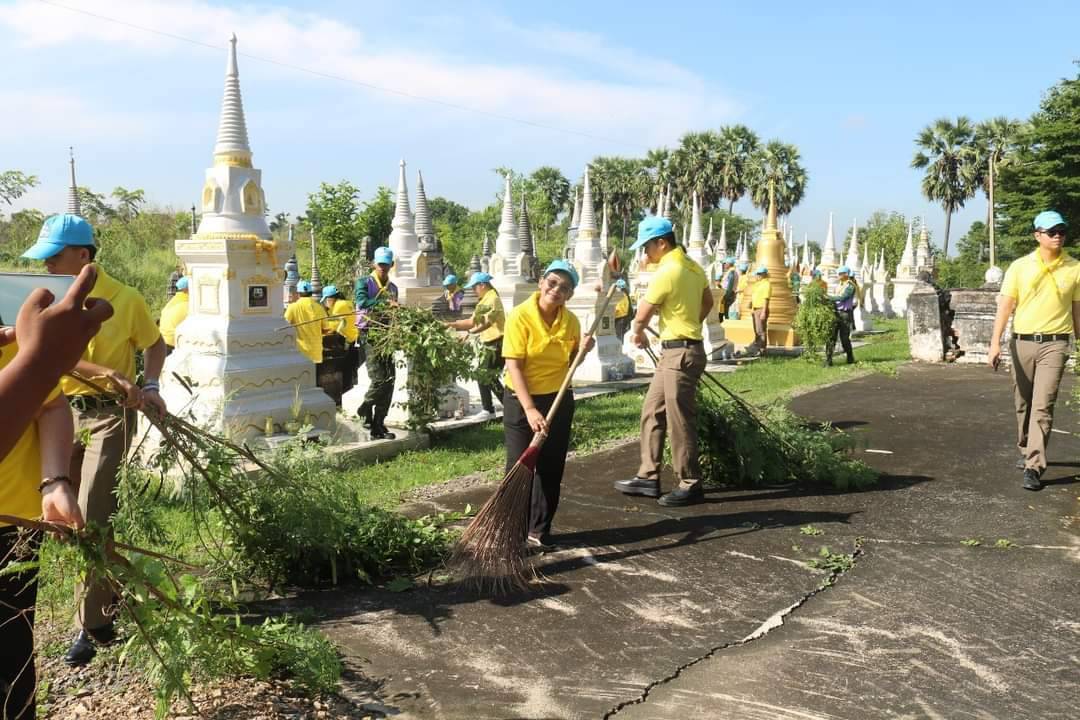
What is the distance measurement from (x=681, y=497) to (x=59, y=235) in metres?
4.55

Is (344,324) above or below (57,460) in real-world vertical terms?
above

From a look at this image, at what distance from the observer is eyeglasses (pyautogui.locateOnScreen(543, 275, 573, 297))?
18.0 feet

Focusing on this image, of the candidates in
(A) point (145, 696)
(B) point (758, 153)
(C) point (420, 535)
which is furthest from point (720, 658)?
(B) point (758, 153)

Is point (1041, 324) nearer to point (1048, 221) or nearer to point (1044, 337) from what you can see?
point (1044, 337)

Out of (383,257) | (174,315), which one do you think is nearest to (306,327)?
(383,257)

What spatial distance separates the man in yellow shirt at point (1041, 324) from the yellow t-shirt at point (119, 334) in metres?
6.10

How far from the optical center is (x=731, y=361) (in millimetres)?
18859

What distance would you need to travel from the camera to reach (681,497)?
22.1ft

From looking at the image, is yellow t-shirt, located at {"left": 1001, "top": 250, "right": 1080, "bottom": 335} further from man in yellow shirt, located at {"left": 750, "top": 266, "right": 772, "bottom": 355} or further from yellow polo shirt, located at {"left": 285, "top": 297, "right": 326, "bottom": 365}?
man in yellow shirt, located at {"left": 750, "top": 266, "right": 772, "bottom": 355}

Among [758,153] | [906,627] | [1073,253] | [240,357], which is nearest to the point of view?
[906,627]

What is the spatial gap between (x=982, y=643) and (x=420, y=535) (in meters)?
3.10

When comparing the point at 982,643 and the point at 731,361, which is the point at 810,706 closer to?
the point at 982,643

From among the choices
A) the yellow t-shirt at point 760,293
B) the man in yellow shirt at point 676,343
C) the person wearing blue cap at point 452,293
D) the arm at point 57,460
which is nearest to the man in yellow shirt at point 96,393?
the arm at point 57,460

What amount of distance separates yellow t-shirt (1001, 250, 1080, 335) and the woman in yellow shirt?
369 cm
